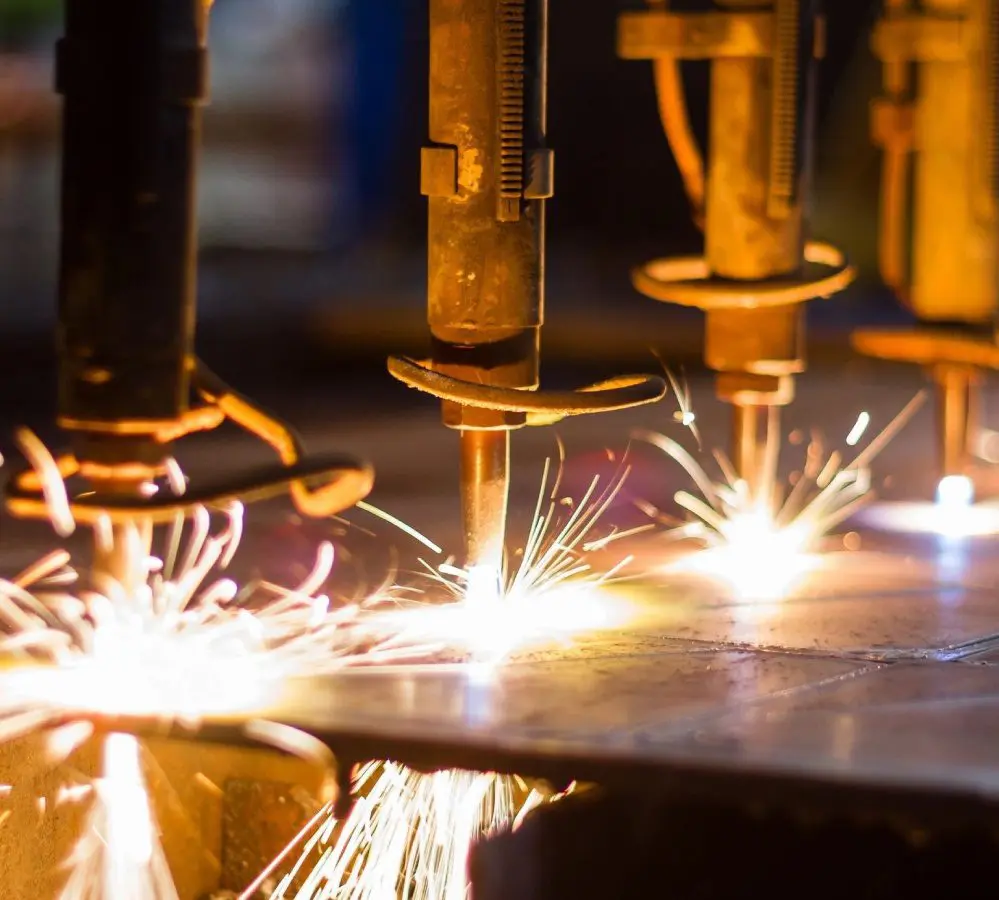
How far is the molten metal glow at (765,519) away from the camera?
3.03 meters

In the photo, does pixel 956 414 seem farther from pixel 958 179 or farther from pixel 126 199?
pixel 126 199

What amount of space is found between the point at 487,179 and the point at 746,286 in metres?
0.65

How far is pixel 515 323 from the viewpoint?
2.50 m


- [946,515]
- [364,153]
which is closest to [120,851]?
[946,515]

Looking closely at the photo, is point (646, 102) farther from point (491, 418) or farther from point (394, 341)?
point (491, 418)

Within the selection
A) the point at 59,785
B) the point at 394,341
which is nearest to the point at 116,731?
the point at 59,785

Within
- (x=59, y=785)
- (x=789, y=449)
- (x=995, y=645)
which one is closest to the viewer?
(x=59, y=785)

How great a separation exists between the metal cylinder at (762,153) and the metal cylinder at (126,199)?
1.17 metres

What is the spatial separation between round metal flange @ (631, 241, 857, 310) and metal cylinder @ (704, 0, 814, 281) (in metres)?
→ 0.03

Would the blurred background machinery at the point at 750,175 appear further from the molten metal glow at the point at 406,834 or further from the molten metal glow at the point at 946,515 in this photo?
the molten metal glow at the point at 406,834

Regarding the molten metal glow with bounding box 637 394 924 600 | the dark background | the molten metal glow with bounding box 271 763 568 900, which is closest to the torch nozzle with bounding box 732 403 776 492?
the molten metal glow with bounding box 637 394 924 600

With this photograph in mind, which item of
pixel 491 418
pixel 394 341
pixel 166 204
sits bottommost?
pixel 394 341

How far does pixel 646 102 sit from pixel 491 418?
7.75 meters

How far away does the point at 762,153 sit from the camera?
2992 mm
